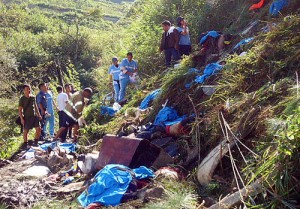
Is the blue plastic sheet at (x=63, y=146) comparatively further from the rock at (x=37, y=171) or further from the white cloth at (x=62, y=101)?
the white cloth at (x=62, y=101)

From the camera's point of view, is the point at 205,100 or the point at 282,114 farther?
the point at 205,100

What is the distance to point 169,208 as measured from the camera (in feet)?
10.0

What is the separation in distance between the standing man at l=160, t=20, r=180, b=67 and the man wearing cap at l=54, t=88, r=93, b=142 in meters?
1.76

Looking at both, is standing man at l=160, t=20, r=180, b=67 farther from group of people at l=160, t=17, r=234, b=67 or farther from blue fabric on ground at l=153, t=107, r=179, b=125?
blue fabric on ground at l=153, t=107, r=179, b=125

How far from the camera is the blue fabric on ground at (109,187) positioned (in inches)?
150

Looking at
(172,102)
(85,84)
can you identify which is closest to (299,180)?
(172,102)

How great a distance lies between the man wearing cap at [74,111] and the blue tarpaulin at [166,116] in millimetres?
2410

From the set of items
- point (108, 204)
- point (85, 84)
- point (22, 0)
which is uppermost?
point (22, 0)

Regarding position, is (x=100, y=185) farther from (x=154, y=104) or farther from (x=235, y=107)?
(x=154, y=104)

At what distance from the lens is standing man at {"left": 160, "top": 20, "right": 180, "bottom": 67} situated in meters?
7.29

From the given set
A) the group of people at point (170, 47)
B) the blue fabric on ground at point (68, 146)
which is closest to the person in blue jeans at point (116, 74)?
the group of people at point (170, 47)

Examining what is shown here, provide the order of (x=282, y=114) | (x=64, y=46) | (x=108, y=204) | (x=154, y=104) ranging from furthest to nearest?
(x=64, y=46) < (x=154, y=104) < (x=108, y=204) < (x=282, y=114)

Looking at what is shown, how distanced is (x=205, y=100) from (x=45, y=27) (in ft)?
96.9

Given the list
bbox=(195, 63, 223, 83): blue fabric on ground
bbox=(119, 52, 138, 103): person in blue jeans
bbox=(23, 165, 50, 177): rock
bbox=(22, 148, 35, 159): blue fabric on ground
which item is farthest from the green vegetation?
bbox=(23, 165, 50, 177): rock
